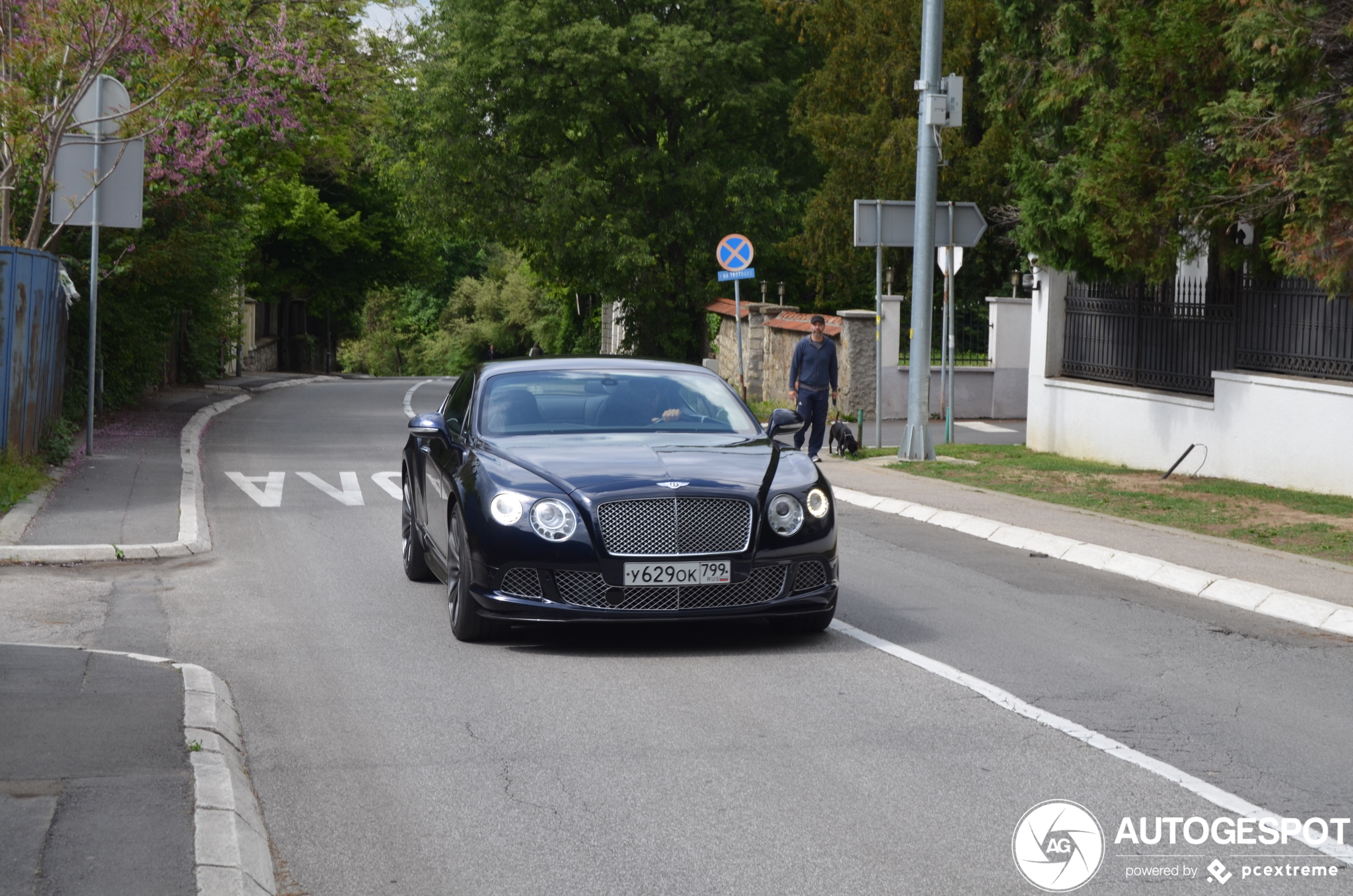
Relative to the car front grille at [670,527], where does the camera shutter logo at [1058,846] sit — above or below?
below

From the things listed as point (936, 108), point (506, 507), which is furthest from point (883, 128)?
point (506, 507)

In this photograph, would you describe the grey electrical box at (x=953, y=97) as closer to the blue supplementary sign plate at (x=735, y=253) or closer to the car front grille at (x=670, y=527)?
the blue supplementary sign plate at (x=735, y=253)

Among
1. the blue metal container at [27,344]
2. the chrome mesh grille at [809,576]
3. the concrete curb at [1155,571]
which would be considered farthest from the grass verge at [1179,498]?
the blue metal container at [27,344]

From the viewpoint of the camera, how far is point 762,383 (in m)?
31.9

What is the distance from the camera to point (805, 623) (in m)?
8.43

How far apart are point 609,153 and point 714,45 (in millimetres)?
4216

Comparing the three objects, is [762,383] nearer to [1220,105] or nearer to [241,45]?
[241,45]

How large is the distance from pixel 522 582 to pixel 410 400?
86.7 feet

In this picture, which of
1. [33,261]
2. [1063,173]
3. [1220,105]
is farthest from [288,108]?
[1220,105]

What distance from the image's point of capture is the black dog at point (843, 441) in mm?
19531

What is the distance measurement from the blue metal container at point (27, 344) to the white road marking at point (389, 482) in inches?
137

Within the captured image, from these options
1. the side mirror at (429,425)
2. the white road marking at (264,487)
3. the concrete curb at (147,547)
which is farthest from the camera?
the white road marking at (264,487)

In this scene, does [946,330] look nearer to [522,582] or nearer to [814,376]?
[814,376]

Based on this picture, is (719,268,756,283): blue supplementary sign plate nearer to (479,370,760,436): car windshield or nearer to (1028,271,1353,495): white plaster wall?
(1028,271,1353,495): white plaster wall
